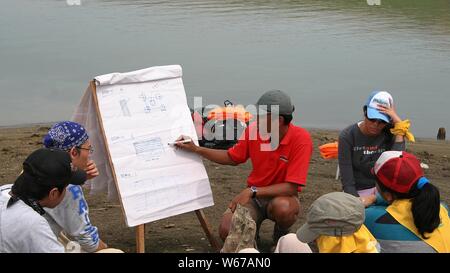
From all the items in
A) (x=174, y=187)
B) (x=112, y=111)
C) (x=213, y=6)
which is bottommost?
(x=213, y=6)

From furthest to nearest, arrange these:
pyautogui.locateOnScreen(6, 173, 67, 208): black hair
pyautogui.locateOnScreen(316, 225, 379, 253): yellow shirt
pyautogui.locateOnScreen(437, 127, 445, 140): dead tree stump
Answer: pyautogui.locateOnScreen(437, 127, 445, 140): dead tree stump < pyautogui.locateOnScreen(316, 225, 379, 253): yellow shirt < pyautogui.locateOnScreen(6, 173, 67, 208): black hair

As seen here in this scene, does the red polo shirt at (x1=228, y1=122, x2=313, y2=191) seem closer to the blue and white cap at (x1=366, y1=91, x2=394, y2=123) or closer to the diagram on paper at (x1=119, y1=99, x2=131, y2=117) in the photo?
the blue and white cap at (x1=366, y1=91, x2=394, y2=123)

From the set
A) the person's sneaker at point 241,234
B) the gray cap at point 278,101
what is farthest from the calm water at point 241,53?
the person's sneaker at point 241,234

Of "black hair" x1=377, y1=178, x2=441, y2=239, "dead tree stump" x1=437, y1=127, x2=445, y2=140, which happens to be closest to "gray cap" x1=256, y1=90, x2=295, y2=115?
"black hair" x1=377, y1=178, x2=441, y2=239

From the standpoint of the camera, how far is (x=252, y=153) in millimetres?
5934

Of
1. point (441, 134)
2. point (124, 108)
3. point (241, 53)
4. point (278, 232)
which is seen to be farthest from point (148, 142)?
point (241, 53)

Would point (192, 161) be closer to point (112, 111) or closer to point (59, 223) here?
point (112, 111)

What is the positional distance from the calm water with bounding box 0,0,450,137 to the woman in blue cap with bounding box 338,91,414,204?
6.76 meters

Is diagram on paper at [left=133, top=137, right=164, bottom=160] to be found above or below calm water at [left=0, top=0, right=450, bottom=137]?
above

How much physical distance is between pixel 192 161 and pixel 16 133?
610 centimetres

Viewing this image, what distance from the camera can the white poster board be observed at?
225 inches

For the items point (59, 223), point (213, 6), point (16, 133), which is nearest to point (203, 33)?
point (213, 6)

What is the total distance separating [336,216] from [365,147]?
6.52 ft

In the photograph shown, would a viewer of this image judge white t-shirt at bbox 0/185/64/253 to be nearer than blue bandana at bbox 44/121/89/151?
Yes
